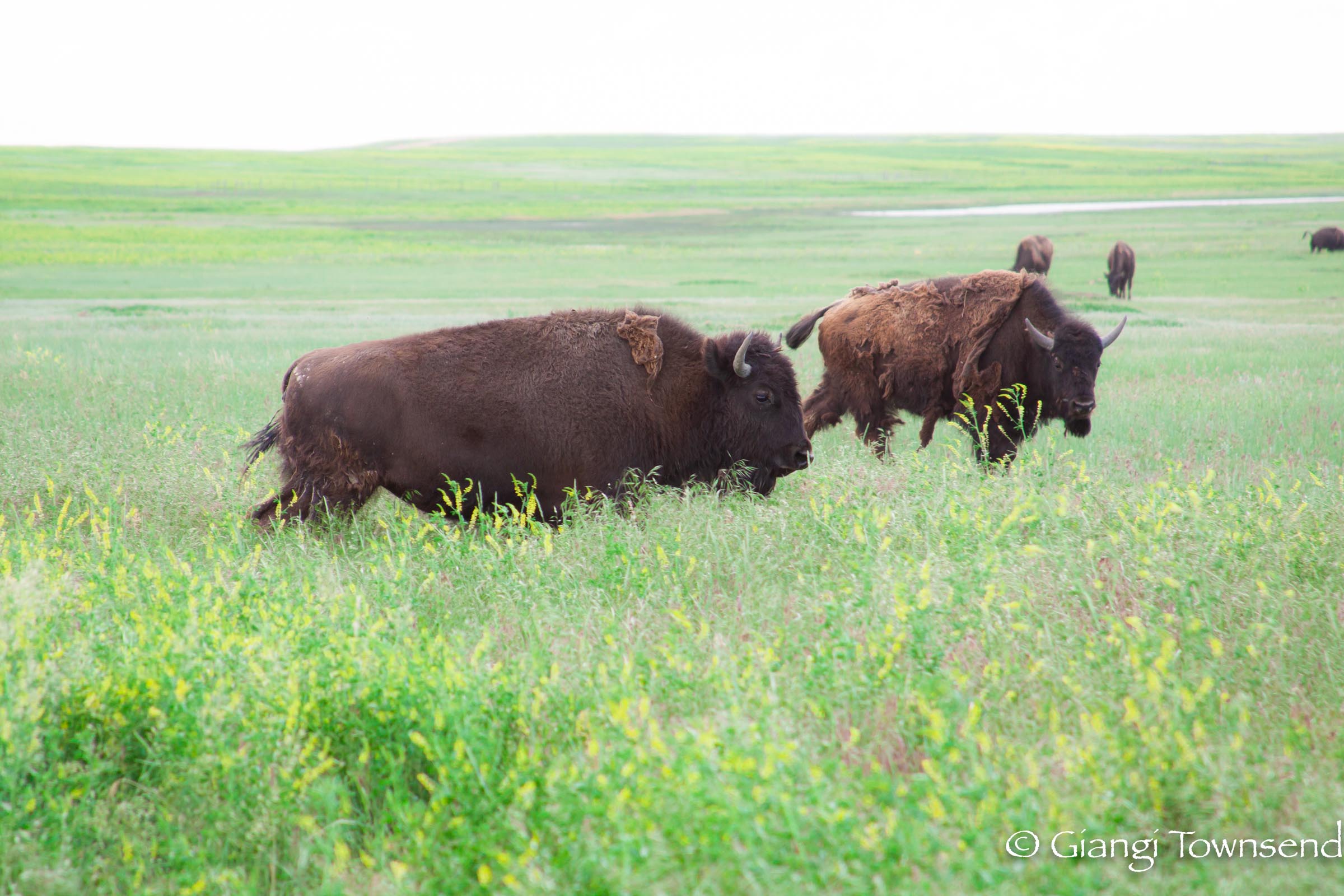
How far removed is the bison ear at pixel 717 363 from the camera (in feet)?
22.1

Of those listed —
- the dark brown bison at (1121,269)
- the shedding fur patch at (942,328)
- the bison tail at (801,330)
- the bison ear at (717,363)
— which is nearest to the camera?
the bison ear at (717,363)

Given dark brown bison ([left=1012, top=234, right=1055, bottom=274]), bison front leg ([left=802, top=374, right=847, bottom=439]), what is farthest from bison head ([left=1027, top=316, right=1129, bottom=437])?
dark brown bison ([left=1012, top=234, right=1055, bottom=274])

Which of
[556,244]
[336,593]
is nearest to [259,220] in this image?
[556,244]

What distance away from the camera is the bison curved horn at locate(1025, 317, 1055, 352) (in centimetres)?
824

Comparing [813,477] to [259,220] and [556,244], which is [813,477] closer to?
[556,244]

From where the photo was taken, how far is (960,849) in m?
2.52

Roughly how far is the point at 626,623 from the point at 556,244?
45.7 meters

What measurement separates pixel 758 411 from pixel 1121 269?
2366 cm

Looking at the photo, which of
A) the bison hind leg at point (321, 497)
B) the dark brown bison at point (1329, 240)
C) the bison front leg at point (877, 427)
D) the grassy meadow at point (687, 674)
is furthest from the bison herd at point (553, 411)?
the dark brown bison at point (1329, 240)

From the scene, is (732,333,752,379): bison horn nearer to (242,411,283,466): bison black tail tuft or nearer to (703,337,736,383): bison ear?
(703,337,736,383): bison ear

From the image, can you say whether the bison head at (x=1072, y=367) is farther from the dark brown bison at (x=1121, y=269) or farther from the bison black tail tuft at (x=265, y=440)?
the dark brown bison at (x=1121, y=269)

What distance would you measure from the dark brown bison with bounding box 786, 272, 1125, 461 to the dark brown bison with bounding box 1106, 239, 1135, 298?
19847 mm

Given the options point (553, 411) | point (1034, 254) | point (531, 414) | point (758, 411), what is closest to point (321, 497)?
point (531, 414)

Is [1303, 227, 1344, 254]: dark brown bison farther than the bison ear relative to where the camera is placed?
Yes
